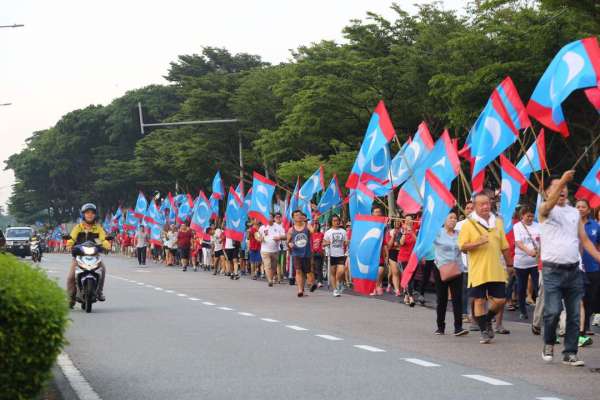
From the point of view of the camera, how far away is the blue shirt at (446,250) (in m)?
15.4

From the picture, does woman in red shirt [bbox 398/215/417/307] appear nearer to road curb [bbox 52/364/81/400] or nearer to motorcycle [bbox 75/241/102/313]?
motorcycle [bbox 75/241/102/313]

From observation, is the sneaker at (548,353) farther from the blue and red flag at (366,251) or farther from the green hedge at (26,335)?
the blue and red flag at (366,251)

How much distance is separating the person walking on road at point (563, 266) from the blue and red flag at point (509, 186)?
5.34 metres

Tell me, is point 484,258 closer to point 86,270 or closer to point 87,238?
point 86,270

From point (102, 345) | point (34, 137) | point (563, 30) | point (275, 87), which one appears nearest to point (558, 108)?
point (102, 345)

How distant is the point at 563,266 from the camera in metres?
11.5

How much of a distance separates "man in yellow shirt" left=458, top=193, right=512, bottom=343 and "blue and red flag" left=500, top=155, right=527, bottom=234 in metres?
2.93

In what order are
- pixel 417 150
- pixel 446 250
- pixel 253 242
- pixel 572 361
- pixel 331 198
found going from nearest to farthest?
pixel 572 361 < pixel 446 250 < pixel 417 150 < pixel 331 198 < pixel 253 242

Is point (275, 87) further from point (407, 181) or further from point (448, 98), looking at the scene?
point (407, 181)

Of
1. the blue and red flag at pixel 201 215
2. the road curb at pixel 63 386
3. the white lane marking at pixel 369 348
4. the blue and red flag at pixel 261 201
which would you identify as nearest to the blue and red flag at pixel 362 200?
the blue and red flag at pixel 261 201

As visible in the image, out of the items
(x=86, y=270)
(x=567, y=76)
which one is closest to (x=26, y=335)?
(x=567, y=76)

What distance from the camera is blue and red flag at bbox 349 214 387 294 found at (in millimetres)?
19094

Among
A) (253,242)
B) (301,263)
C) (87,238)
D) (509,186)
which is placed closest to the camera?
(509,186)

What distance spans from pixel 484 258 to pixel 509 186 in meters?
3.55
